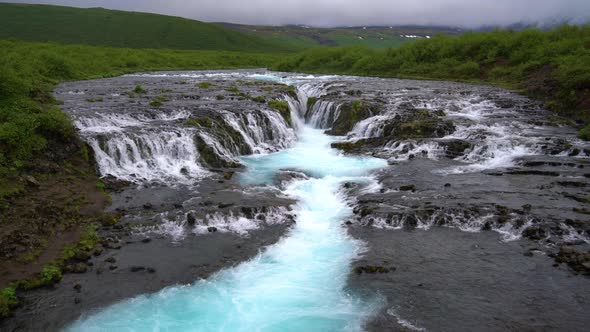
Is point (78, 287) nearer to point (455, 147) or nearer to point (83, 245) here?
point (83, 245)

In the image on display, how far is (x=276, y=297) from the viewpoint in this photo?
11.3m

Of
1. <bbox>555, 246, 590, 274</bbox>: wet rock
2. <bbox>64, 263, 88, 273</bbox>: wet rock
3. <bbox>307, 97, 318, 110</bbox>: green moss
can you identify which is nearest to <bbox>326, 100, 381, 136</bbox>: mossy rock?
<bbox>307, 97, 318, 110</bbox>: green moss

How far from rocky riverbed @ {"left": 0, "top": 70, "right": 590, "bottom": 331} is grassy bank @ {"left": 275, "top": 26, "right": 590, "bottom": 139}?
3842mm

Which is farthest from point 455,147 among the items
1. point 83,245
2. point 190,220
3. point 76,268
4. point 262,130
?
point 76,268

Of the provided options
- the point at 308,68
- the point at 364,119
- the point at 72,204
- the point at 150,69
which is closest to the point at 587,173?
the point at 364,119

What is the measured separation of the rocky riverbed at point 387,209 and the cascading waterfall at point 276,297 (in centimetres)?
44

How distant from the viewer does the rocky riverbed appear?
10.6m

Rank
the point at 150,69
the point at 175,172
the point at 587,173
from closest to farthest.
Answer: the point at 587,173 < the point at 175,172 < the point at 150,69

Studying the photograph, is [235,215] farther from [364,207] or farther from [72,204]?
[72,204]

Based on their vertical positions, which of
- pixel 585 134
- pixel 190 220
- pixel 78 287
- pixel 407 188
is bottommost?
pixel 78 287

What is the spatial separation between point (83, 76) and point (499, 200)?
167ft

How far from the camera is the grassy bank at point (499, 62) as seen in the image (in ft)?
Answer: 106

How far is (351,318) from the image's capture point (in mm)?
10227

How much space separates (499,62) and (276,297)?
170 ft
